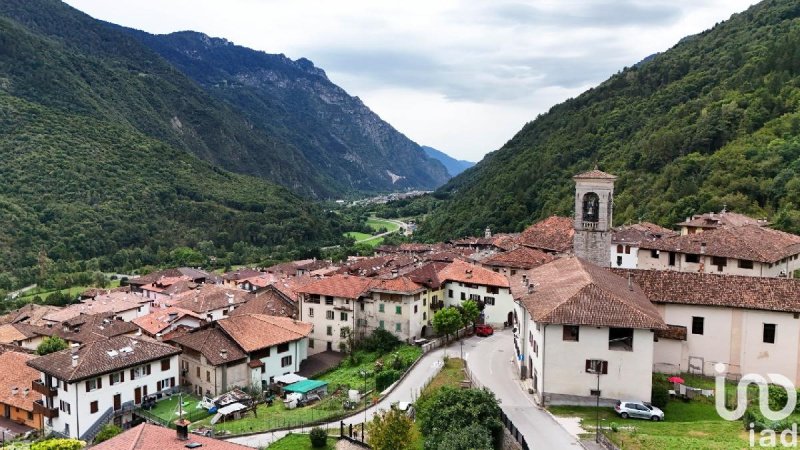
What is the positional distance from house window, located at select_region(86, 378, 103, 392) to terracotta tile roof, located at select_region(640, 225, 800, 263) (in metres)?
44.9

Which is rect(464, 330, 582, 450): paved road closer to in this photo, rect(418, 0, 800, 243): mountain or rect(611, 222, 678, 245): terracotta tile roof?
rect(611, 222, 678, 245): terracotta tile roof

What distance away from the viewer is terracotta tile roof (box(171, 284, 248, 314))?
67938mm

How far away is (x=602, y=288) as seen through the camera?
106 ft

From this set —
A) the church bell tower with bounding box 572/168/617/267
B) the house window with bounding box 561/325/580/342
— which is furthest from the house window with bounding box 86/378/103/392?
the church bell tower with bounding box 572/168/617/267

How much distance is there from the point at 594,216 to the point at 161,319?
4165 cm

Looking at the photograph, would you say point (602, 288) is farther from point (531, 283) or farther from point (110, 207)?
point (110, 207)

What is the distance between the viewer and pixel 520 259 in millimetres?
62844

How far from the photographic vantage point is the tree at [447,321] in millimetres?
48406

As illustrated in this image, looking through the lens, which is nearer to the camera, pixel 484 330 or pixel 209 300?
pixel 484 330

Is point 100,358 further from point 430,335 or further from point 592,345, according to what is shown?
point 592,345

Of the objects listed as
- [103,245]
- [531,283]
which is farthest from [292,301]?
[103,245]

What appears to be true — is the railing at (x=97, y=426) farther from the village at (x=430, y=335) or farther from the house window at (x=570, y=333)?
the house window at (x=570, y=333)

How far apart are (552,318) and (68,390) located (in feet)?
108

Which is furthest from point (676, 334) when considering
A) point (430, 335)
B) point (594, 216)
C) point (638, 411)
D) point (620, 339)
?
point (430, 335)
